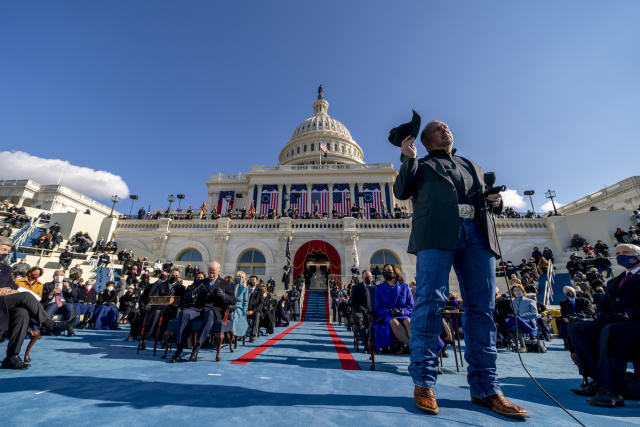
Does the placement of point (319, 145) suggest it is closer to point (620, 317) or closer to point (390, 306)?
point (390, 306)

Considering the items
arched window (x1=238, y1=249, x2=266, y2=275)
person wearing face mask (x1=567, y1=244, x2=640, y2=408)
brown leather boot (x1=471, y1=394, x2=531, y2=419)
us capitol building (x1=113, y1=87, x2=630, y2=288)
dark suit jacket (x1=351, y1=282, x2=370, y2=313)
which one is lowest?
brown leather boot (x1=471, y1=394, x2=531, y2=419)

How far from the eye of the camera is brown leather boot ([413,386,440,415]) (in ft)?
6.64

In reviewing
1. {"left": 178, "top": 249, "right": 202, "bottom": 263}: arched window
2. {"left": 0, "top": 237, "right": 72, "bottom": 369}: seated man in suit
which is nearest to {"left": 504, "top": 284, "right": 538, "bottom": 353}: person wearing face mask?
{"left": 0, "top": 237, "right": 72, "bottom": 369}: seated man in suit

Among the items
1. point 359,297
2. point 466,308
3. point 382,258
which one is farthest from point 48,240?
point 466,308

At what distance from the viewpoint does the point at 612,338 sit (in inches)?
106

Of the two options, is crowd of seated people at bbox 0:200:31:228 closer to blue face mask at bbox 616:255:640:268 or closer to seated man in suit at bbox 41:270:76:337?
seated man in suit at bbox 41:270:76:337

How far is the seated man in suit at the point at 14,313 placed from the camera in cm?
339

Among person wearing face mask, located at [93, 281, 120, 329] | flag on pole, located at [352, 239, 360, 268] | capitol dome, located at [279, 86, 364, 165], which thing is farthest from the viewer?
capitol dome, located at [279, 86, 364, 165]

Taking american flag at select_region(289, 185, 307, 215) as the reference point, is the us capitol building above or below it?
below

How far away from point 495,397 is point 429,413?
56 centimetres

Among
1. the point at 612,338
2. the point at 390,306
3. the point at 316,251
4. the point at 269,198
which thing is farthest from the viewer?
the point at 269,198

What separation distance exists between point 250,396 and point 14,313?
3.51 m

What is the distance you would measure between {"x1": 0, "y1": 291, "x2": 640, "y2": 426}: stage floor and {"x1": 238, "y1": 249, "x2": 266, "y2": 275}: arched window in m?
18.4

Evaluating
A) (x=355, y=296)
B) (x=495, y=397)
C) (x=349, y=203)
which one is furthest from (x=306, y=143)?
(x=495, y=397)
